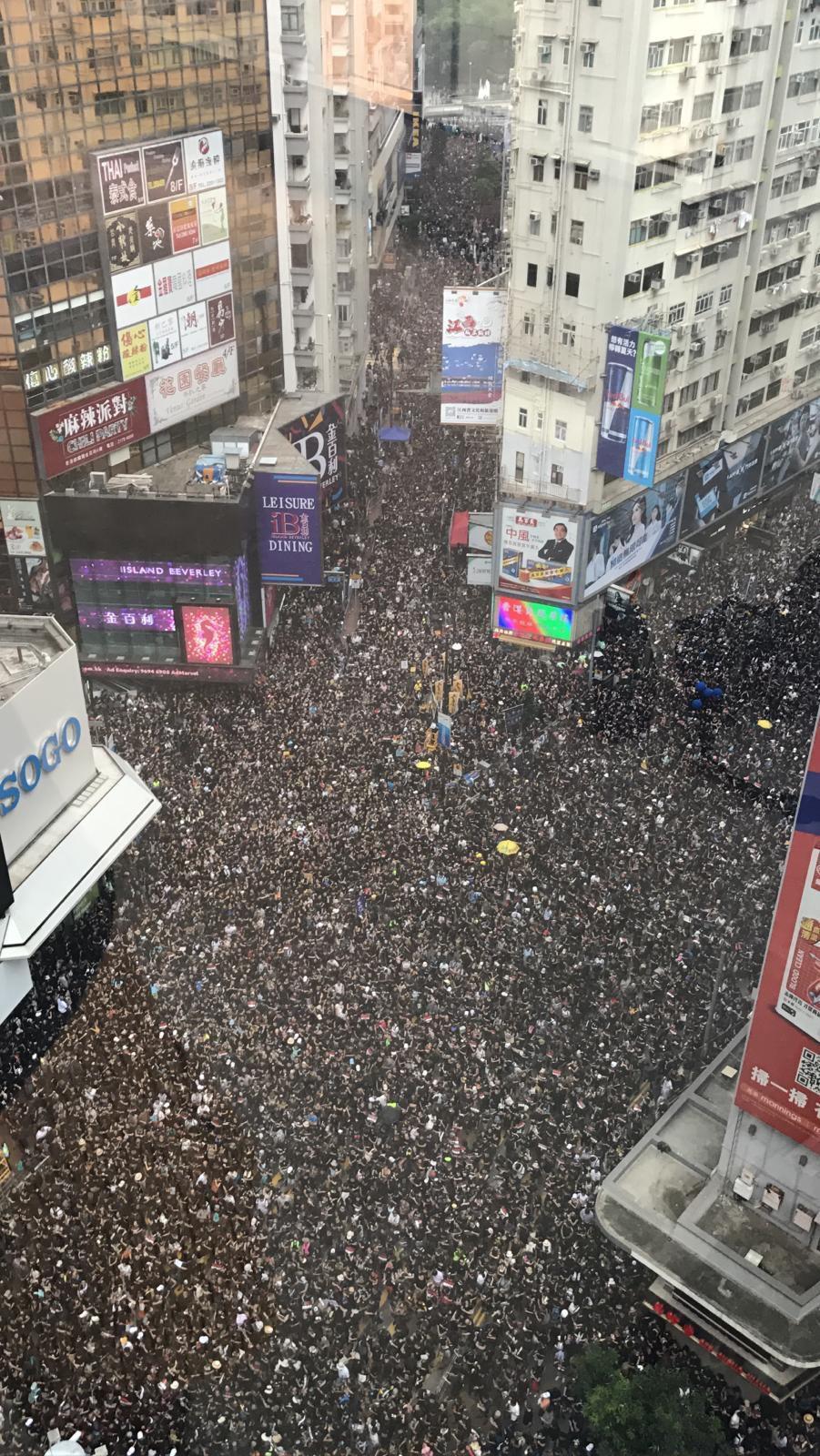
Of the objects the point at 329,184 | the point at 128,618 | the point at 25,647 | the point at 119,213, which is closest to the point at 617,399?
the point at 119,213

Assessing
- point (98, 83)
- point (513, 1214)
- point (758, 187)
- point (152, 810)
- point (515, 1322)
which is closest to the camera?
point (515, 1322)

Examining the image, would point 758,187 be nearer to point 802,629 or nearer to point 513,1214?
point 802,629

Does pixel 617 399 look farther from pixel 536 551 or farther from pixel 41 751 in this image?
pixel 41 751

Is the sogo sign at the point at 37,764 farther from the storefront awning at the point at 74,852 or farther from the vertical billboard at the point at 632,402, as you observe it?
the vertical billboard at the point at 632,402

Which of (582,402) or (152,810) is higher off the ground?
(582,402)

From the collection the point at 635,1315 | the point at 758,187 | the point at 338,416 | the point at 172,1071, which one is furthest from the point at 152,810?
the point at 758,187

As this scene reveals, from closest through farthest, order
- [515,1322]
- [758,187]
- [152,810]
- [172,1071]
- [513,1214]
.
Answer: [515,1322] → [513,1214] → [172,1071] → [152,810] → [758,187]
